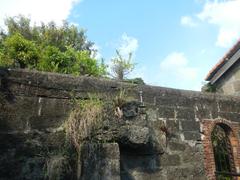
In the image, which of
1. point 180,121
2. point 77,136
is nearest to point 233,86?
point 180,121

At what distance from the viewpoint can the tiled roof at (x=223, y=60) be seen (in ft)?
27.1

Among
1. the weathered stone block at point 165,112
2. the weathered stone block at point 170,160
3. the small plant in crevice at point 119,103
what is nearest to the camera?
the small plant in crevice at point 119,103

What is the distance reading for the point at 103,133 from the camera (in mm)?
4359

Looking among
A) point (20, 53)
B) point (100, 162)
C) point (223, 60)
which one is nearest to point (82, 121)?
point (100, 162)

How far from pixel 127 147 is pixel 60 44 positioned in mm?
17354

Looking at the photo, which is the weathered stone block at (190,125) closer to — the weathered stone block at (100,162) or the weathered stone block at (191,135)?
the weathered stone block at (191,135)

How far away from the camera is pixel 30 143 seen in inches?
167

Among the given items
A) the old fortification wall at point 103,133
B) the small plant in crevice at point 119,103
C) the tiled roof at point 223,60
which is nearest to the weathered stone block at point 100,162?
the old fortification wall at point 103,133

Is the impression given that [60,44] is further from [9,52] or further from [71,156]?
[71,156]

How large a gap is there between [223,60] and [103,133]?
561 centimetres

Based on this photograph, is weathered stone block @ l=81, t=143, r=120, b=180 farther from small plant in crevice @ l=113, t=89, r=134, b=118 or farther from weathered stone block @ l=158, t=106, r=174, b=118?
weathered stone block @ l=158, t=106, r=174, b=118

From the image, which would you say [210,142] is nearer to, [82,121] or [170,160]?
[170,160]

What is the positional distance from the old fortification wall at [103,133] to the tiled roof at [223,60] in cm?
306

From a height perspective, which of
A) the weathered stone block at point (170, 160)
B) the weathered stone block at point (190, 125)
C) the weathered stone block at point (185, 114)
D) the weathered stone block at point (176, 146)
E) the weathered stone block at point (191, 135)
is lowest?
the weathered stone block at point (170, 160)
